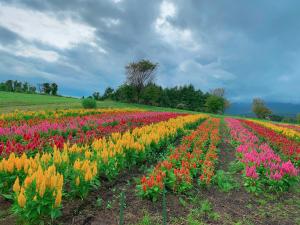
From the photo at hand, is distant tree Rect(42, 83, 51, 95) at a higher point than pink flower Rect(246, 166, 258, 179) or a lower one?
higher

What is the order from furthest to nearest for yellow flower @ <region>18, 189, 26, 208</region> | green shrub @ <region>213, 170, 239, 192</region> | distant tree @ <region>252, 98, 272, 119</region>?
1. distant tree @ <region>252, 98, 272, 119</region>
2. green shrub @ <region>213, 170, 239, 192</region>
3. yellow flower @ <region>18, 189, 26, 208</region>

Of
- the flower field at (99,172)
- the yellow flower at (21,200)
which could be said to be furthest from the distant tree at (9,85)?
the yellow flower at (21,200)

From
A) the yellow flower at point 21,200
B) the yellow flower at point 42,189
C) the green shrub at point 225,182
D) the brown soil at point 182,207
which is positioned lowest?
the brown soil at point 182,207

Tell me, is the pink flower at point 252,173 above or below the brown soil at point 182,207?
above

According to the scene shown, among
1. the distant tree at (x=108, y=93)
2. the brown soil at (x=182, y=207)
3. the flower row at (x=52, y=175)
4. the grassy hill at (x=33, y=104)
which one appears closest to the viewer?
the flower row at (x=52, y=175)

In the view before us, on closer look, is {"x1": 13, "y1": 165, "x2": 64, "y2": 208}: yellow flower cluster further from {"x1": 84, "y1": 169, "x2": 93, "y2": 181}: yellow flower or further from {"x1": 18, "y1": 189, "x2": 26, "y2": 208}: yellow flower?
{"x1": 84, "y1": 169, "x2": 93, "y2": 181}: yellow flower

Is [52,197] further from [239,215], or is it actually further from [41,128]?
[41,128]

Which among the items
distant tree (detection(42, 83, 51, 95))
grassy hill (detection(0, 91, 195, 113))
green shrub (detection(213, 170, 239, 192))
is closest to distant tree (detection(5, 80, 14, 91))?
distant tree (detection(42, 83, 51, 95))

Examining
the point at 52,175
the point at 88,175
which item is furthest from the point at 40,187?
the point at 88,175

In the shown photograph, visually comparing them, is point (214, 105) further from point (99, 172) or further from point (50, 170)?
point (50, 170)

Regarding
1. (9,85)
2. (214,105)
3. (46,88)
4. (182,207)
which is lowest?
(182,207)

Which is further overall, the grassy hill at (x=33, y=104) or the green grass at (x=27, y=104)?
A: the grassy hill at (x=33, y=104)

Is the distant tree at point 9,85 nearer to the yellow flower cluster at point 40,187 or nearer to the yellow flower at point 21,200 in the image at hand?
the yellow flower cluster at point 40,187

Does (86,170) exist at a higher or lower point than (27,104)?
higher
